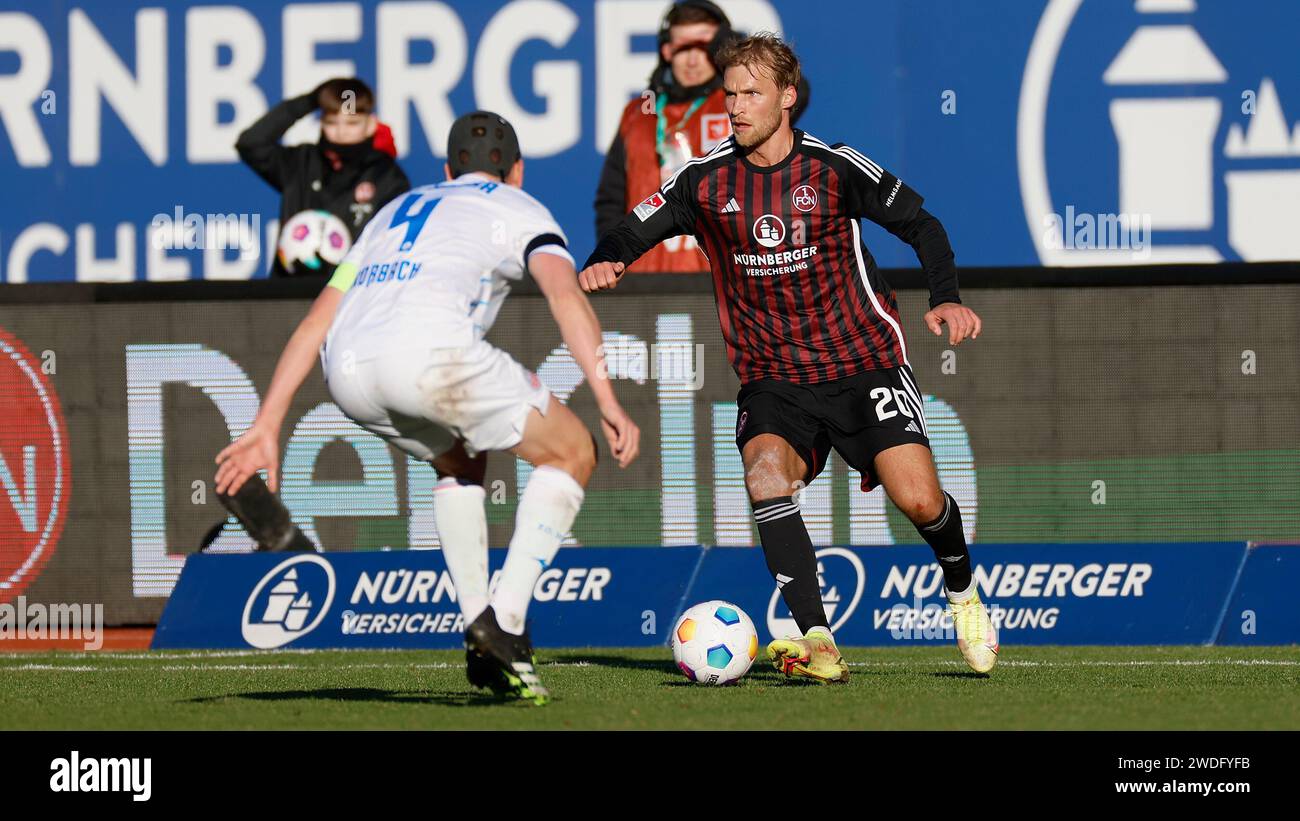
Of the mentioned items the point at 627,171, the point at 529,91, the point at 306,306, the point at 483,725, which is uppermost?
the point at 529,91

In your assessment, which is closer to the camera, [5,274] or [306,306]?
[306,306]

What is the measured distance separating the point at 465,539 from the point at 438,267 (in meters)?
0.95

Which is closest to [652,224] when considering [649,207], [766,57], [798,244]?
[649,207]

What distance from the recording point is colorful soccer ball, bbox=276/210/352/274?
1084 centimetres

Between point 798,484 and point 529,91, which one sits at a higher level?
point 529,91

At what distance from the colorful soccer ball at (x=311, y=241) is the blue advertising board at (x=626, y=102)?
2.58m

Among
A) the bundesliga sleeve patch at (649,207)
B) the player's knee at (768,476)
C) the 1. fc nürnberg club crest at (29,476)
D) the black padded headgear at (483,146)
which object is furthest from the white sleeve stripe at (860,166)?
the 1. fc nürnberg club crest at (29,476)

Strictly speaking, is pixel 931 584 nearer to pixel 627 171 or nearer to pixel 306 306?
pixel 627 171

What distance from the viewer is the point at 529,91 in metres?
13.7

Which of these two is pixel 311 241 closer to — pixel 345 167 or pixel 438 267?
pixel 345 167

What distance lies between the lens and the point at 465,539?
22.3 feet

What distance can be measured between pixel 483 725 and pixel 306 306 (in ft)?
16.4
